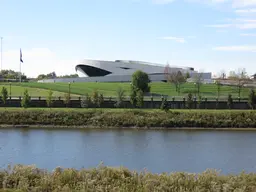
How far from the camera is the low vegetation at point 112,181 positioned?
10.8m

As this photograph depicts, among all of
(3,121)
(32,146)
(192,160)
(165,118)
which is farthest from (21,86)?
(192,160)

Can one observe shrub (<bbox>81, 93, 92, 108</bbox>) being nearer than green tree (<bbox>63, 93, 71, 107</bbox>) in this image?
Yes

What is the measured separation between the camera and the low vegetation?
1077 centimetres

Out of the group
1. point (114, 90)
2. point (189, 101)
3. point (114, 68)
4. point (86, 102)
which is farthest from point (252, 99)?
point (114, 68)

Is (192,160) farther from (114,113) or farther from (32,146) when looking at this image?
(114,113)

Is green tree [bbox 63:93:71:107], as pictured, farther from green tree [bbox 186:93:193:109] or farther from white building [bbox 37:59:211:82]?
white building [bbox 37:59:211:82]

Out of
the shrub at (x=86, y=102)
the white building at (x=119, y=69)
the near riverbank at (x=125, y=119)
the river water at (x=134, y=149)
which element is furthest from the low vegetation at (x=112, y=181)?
the white building at (x=119, y=69)

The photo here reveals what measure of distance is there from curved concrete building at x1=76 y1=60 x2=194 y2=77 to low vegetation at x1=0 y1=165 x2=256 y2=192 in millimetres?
73421

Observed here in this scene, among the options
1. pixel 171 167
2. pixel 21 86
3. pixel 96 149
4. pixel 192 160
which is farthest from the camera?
pixel 21 86

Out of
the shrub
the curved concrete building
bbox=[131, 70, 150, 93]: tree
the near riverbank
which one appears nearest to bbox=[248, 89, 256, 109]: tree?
the near riverbank

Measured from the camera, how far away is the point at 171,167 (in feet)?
59.8

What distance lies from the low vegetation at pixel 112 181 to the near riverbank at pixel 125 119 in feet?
69.3

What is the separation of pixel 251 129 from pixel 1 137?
19505 millimetres

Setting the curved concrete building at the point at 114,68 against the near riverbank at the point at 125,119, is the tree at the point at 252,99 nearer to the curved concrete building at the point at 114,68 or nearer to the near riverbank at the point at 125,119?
the near riverbank at the point at 125,119
